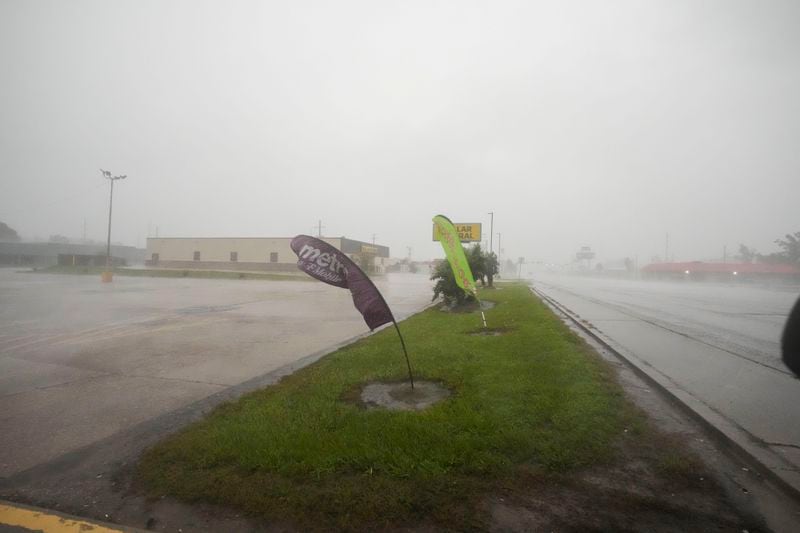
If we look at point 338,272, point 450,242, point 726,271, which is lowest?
point 338,272

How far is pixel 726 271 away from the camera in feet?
206

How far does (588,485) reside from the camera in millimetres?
2832

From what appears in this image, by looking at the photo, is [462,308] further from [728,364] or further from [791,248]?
[791,248]

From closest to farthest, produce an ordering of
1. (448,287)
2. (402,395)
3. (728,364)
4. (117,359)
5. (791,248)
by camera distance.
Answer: (402,395) < (728,364) < (117,359) < (448,287) < (791,248)

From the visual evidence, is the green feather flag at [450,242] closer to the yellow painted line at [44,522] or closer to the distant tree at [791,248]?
the yellow painted line at [44,522]

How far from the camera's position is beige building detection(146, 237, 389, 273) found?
5912 centimetres

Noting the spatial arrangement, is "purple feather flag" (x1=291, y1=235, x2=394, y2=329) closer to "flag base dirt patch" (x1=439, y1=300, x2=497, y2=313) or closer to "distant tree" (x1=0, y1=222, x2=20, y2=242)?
"flag base dirt patch" (x1=439, y1=300, x2=497, y2=313)

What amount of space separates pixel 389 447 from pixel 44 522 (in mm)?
2428

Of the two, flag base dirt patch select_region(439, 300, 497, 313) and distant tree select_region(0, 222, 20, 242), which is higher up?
distant tree select_region(0, 222, 20, 242)

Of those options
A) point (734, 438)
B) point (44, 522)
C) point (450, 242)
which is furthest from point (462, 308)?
point (44, 522)

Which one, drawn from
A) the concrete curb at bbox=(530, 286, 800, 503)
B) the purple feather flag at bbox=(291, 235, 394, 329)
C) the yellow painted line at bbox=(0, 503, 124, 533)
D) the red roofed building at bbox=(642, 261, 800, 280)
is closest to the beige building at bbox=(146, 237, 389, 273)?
the purple feather flag at bbox=(291, 235, 394, 329)

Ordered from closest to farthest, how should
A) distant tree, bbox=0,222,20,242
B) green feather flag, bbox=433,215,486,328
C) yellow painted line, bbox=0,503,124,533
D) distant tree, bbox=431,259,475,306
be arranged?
yellow painted line, bbox=0,503,124,533, green feather flag, bbox=433,215,486,328, distant tree, bbox=431,259,475,306, distant tree, bbox=0,222,20,242

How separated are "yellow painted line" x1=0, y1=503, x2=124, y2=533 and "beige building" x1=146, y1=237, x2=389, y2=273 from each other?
5346 cm

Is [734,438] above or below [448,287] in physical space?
below
